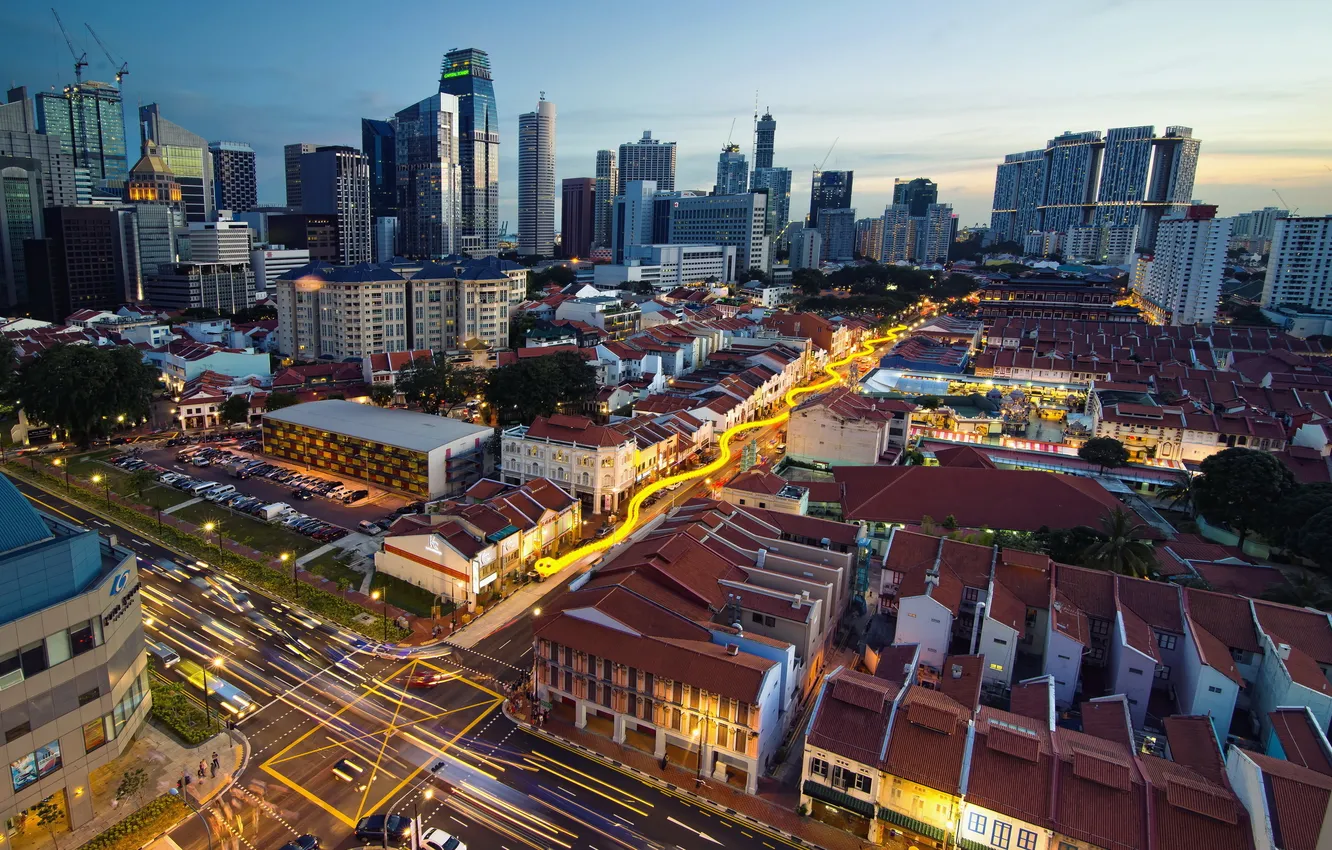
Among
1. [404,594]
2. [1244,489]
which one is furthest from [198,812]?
[1244,489]

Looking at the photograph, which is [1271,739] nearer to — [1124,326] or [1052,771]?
[1052,771]

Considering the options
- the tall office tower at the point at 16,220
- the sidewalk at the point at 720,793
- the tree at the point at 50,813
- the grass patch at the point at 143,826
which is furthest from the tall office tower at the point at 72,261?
the sidewalk at the point at 720,793

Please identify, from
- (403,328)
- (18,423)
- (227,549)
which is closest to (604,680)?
(227,549)

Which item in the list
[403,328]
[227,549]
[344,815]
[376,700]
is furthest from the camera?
[403,328]

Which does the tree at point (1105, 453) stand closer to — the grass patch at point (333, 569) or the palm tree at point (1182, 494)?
the palm tree at point (1182, 494)

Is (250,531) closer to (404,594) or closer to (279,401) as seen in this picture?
(404,594)

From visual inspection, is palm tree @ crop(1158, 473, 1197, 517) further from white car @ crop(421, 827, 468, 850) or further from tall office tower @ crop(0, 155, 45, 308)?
tall office tower @ crop(0, 155, 45, 308)
